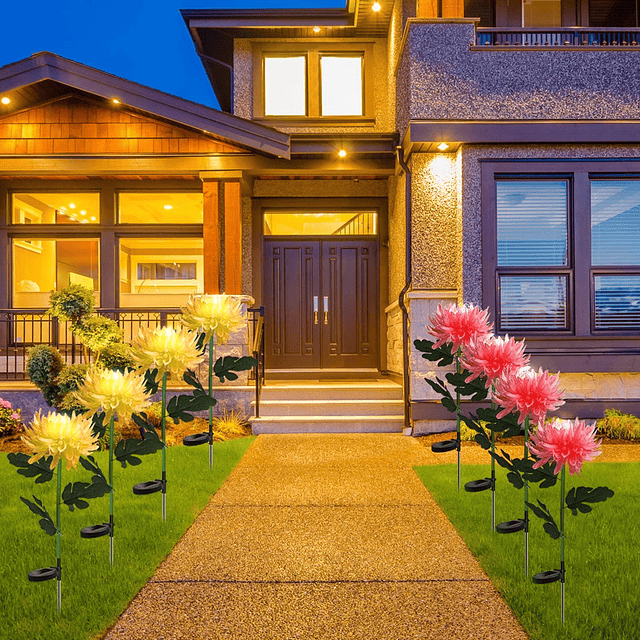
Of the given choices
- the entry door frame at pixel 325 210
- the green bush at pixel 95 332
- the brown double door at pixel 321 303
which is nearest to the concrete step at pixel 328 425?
the green bush at pixel 95 332

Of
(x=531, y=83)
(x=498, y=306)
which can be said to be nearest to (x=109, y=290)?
(x=498, y=306)

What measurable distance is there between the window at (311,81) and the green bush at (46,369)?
5.69 meters

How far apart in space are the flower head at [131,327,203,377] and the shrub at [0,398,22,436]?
191 inches

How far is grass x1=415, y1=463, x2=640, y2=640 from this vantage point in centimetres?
233

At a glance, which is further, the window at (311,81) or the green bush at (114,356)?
the window at (311,81)

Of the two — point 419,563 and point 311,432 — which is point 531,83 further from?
point 419,563

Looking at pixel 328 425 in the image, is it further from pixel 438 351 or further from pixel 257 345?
pixel 438 351

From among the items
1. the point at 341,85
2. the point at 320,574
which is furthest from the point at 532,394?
the point at 341,85

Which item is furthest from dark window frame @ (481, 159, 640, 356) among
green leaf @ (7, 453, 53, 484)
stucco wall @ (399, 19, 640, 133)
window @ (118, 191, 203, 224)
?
green leaf @ (7, 453, 53, 484)

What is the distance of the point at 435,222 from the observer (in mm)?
7145

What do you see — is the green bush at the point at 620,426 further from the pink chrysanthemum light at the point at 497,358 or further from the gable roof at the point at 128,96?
the gable roof at the point at 128,96

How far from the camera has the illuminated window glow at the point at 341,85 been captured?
32.0ft

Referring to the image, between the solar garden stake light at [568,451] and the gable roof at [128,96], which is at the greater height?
the gable roof at [128,96]

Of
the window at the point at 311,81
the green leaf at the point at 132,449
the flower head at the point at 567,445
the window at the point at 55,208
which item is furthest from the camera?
the window at the point at 311,81
